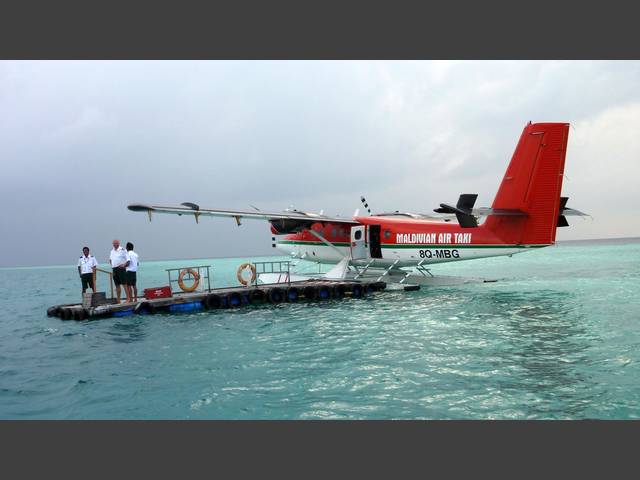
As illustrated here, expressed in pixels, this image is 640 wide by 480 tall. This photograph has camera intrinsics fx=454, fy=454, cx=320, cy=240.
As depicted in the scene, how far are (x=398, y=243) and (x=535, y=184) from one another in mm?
6296

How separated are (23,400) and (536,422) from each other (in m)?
7.79

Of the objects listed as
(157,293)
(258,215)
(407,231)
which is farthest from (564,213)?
(157,293)

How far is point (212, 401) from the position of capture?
266 inches

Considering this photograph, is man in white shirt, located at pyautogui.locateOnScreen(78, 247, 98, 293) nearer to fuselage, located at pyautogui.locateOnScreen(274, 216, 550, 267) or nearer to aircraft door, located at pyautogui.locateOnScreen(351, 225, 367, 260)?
fuselage, located at pyautogui.locateOnScreen(274, 216, 550, 267)

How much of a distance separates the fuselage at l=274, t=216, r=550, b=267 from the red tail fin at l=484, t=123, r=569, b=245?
540 millimetres

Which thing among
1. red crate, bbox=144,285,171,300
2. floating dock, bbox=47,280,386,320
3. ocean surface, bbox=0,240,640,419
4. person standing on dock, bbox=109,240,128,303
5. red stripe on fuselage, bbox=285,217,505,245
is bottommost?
ocean surface, bbox=0,240,640,419

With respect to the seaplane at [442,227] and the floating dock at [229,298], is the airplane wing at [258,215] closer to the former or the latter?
the seaplane at [442,227]

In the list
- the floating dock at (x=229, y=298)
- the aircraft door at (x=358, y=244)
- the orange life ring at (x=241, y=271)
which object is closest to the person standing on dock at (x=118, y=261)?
the floating dock at (x=229, y=298)

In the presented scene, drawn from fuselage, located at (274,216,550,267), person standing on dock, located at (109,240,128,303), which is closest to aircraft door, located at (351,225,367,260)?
fuselage, located at (274,216,550,267)

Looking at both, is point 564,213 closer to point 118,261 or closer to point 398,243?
point 398,243

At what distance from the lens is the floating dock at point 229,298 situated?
1529cm

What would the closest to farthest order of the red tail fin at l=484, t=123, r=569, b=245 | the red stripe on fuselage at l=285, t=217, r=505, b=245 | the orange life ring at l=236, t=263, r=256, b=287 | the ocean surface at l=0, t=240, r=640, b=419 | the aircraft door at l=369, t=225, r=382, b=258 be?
1. the ocean surface at l=0, t=240, r=640, b=419
2. the red tail fin at l=484, t=123, r=569, b=245
3. the red stripe on fuselage at l=285, t=217, r=505, b=245
4. the orange life ring at l=236, t=263, r=256, b=287
5. the aircraft door at l=369, t=225, r=382, b=258

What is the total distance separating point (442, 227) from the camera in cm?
1980

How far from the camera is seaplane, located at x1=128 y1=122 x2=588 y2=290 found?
55.2ft
